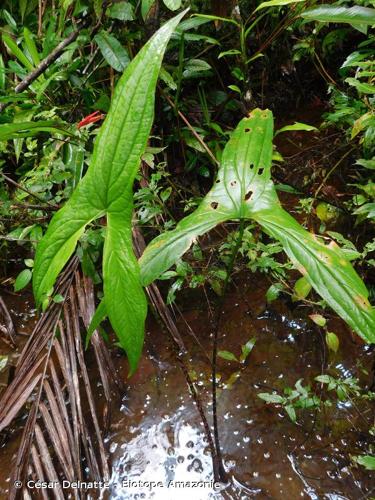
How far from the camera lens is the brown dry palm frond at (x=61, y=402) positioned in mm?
886

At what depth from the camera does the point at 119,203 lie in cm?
55

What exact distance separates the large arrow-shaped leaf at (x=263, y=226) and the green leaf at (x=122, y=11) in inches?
25.0

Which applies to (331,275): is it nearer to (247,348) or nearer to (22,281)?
(247,348)

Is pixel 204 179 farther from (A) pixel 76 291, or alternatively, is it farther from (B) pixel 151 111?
(B) pixel 151 111

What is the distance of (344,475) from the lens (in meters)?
0.88

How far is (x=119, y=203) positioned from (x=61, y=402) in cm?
66

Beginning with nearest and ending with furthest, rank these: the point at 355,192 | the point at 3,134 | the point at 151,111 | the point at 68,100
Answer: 1. the point at 151,111
2. the point at 3,134
3. the point at 355,192
4. the point at 68,100

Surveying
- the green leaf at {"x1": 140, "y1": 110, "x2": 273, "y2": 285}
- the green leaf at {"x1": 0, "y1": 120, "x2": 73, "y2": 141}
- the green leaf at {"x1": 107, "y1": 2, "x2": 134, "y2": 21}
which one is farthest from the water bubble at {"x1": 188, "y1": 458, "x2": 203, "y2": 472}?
the green leaf at {"x1": 107, "y1": 2, "x2": 134, "y2": 21}

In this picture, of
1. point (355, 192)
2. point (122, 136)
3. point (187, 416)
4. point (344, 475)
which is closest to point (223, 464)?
point (187, 416)

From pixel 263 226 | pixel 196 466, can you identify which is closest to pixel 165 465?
pixel 196 466

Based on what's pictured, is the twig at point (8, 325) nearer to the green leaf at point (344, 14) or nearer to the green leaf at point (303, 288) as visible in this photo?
the green leaf at point (303, 288)

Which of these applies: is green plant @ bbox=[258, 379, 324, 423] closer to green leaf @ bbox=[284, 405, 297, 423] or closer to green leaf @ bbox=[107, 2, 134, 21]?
green leaf @ bbox=[284, 405, 297, 423]

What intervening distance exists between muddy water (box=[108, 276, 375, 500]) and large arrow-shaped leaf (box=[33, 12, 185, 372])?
0.55m

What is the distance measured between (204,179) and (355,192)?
22.0 inches
